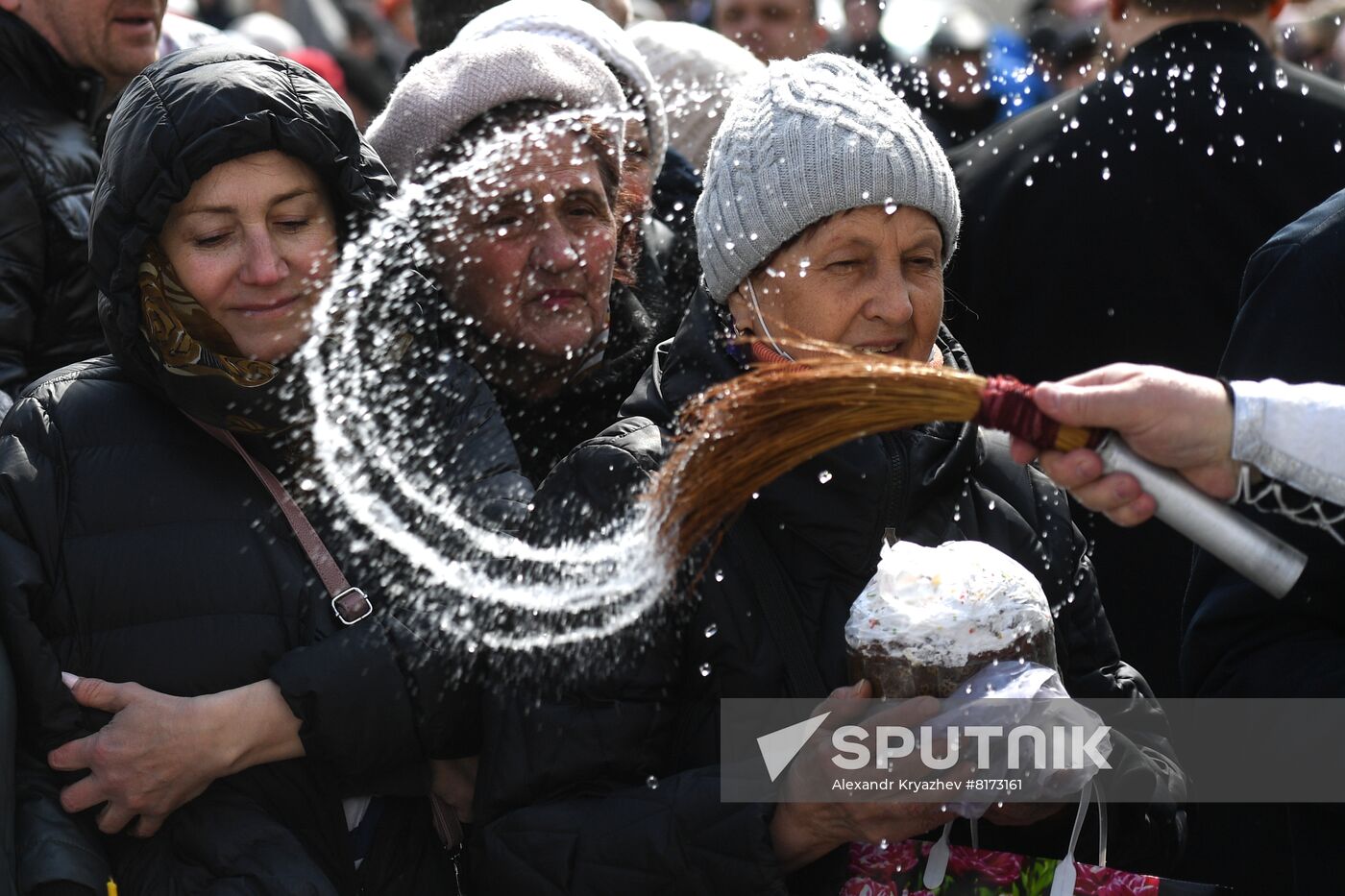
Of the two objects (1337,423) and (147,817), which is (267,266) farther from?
(1337,423)

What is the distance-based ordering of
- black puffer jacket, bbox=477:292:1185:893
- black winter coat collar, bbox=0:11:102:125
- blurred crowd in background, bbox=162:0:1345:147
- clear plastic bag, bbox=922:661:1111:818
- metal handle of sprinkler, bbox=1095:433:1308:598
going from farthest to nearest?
blurred crowd in background, bbox=162:0:1345:147
black winter coat collar, bbox=0:11:102:125
black puffer jacket, bbox=477:292:1185:893
clear plastic bag, bbox=922:661:1111:818
metal handle of sprinkler, bbox=1095:433:1308:598

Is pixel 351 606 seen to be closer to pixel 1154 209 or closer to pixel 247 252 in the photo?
pixel 247 252

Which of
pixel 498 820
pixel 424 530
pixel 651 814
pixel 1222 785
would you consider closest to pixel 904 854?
pixel 651 814

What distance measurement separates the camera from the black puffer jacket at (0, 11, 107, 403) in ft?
10.7

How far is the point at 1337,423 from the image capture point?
2.08m

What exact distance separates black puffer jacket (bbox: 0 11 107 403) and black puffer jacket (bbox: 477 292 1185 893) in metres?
1.34

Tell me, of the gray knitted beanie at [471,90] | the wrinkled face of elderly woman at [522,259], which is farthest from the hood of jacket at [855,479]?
the gray knitted beanie at [471,90]

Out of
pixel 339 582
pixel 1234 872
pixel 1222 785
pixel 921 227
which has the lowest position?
pixel 1234 872

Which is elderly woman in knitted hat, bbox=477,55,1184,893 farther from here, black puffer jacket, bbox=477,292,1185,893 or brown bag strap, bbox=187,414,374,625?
brown bag strap, bbox=187,414,374,625

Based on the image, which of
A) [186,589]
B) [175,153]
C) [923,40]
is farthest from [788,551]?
[923,40]

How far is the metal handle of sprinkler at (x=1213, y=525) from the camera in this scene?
2023 millimetres

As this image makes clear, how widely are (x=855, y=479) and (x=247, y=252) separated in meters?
1.18

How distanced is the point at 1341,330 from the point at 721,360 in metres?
1.01

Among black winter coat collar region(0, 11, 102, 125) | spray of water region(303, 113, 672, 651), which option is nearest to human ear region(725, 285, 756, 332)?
spray of water region(303, 113, 672, 651)
